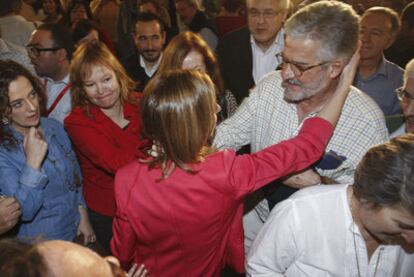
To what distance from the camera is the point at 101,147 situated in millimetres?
2322

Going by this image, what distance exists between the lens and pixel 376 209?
1.31 metres

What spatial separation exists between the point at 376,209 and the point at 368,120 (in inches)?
30.0

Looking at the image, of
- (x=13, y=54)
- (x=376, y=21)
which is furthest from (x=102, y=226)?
(x=376, y=21)

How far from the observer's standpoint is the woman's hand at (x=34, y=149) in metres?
2.05

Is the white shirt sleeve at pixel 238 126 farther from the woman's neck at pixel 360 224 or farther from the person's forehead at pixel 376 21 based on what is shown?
the person's forehead at pixel 376 21

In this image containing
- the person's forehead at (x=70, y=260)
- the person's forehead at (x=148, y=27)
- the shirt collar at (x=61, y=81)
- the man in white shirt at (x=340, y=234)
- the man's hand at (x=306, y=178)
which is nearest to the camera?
the person's forehead at (x=70, y=260)

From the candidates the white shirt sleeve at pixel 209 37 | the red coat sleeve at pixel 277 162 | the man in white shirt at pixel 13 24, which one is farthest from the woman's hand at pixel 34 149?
the white shirt sleeve at pixel 209 37

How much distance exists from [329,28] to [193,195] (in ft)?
3.25

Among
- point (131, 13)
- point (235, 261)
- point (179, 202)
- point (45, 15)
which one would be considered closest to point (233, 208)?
point (179, 202)

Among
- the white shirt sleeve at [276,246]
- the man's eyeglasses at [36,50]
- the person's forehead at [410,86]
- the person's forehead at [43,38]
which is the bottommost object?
the white shirt sleeve at [276,246]

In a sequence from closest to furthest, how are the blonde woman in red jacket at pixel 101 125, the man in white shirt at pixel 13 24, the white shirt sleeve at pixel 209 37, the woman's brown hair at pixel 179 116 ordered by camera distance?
the woman's brown hair at pixel 179 116
the blonde woman in red jacket at pixel 101 125
the man in white shirt at pixel 13 24
the white shirt sleeve at pixel 209 37

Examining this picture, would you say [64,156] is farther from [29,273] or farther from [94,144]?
[29,273]

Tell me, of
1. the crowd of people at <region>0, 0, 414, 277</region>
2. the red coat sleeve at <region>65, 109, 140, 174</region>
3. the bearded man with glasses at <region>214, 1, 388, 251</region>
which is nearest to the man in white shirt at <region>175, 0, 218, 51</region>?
the crowd of people at <region>0, 0, 414, 277</region>

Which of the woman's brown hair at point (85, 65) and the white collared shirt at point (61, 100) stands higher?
the woman's brown hair at point (85, 65)
